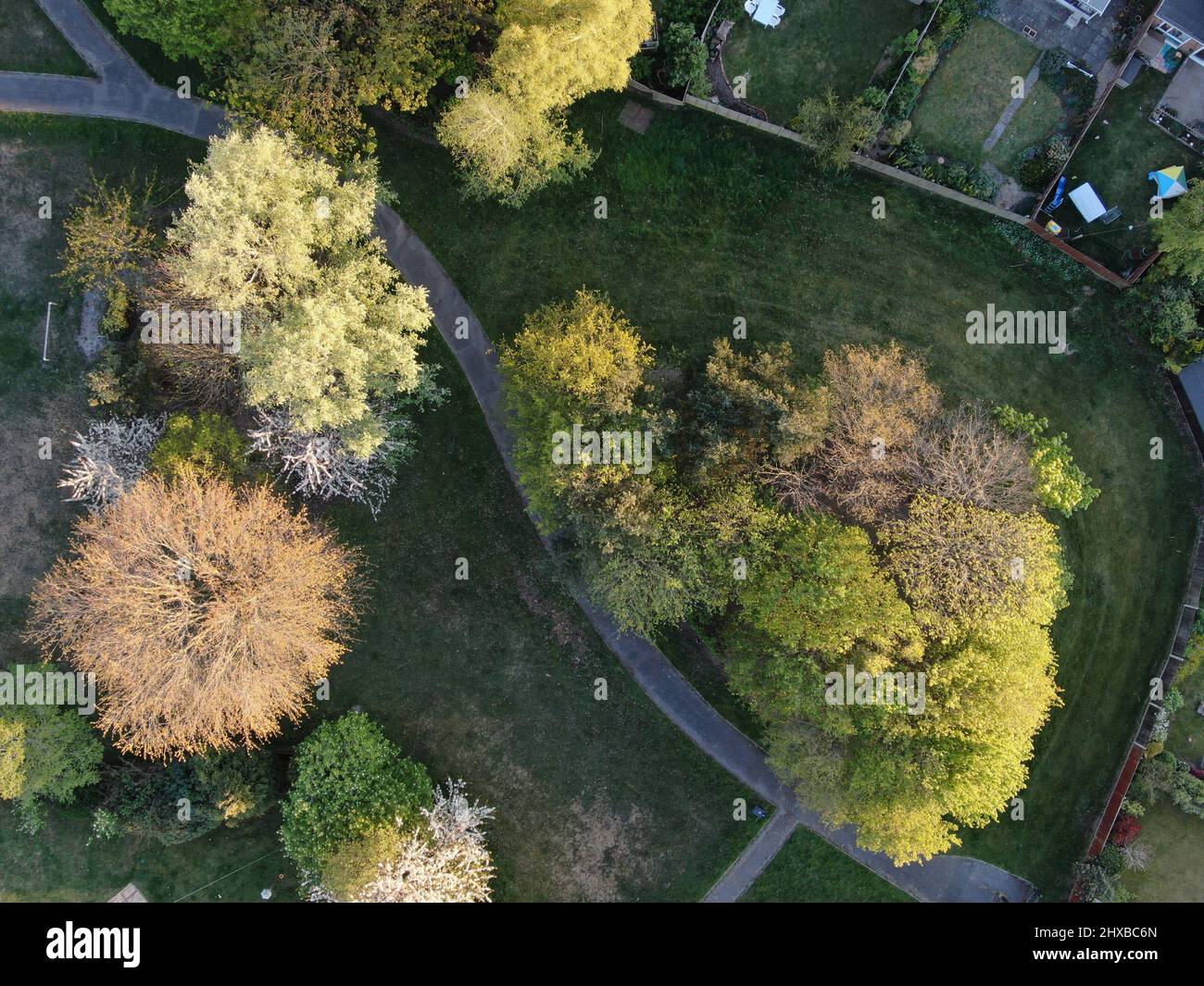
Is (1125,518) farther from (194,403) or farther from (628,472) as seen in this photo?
(194,403)

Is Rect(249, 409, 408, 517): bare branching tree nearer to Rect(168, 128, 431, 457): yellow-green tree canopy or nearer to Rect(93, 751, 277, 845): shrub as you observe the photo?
Rect(168, 128, 431, 457): yellow-green tree canopy

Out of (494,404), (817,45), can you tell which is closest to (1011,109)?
(817,45)

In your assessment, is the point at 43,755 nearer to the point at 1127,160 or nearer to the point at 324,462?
the point at 324,462

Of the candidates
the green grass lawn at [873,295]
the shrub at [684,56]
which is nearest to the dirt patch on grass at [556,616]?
the green grass lawn at [873,295]

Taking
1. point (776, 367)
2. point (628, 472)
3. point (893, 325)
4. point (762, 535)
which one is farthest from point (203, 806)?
point (893, 325)

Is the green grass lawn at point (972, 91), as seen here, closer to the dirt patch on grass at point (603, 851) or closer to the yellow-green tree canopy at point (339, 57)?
the yellow-green tree canopy at point (339, 57)

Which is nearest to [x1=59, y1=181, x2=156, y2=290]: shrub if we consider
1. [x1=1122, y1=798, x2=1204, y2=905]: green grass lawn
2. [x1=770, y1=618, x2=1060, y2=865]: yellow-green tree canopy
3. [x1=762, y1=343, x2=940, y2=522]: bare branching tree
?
[x1=762, y1=343, x2=940, y2=522]: bare branching tree
